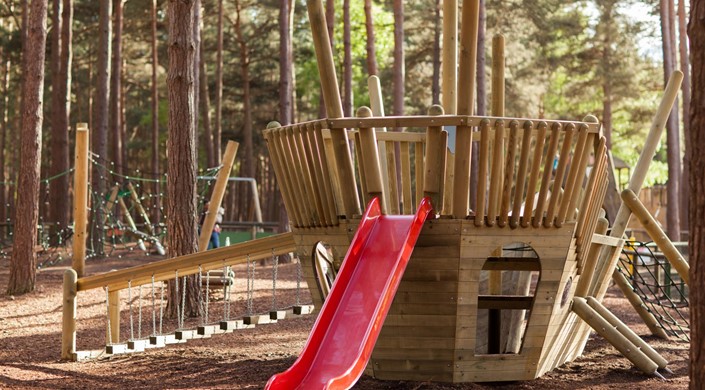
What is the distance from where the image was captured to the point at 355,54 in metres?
39.6

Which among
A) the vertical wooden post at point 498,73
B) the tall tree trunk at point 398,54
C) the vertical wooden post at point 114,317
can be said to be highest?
the tall tree trunk at point 398,54

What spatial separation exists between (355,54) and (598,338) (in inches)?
1117

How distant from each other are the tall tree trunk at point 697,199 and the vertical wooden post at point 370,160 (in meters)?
3.21

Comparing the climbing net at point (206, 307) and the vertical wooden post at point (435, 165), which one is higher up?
the vertical wooden post at point (435, 165)

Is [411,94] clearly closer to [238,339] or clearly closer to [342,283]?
[238,339]

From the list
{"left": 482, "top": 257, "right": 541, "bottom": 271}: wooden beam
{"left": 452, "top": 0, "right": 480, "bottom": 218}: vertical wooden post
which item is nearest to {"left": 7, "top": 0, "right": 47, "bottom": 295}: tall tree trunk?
{"left": 482, "top": 257, "right": 541, "bottom": 271}: wooden beam

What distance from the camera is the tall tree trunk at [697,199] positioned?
4828mm

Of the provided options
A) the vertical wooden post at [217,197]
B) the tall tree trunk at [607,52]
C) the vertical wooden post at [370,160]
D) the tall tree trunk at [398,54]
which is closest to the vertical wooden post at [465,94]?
the vertical wooden post at [370,160]

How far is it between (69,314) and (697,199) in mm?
6861

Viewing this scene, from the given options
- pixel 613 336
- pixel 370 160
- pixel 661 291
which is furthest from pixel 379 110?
pixel 661 291

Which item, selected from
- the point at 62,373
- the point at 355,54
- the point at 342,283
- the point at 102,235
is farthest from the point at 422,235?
the point at 355,54

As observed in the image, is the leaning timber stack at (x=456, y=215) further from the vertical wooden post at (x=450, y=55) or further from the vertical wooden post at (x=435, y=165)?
the vertical wooden post at (x=450, y=55)

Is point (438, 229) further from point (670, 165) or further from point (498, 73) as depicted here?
point (670, 165)

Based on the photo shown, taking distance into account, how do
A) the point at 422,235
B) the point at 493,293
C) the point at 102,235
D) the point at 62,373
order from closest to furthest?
the point at 422,235
the point at 62,373
the point at 493,293
the point at 102,235
